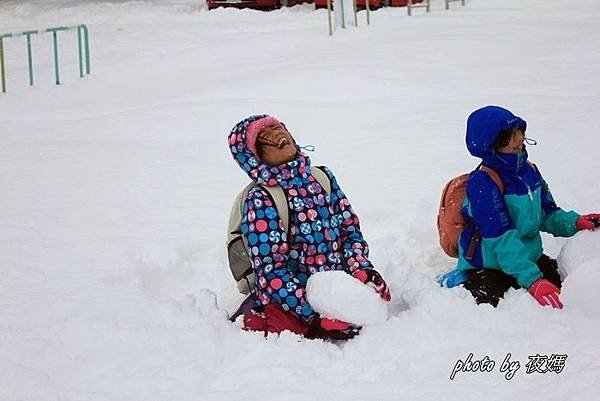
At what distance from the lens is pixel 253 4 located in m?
19.4

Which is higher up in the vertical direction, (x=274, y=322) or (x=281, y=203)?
(x=281, y=203)

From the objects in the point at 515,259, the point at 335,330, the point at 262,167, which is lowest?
the point at 335,330

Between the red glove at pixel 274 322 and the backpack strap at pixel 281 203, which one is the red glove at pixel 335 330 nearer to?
the red glove at pixel 274 322

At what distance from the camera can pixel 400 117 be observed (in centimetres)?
729

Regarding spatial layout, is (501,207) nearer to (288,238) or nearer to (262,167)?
(288,238)

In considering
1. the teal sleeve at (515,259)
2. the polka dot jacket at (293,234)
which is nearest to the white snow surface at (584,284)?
the teal sleeve at (515,259)

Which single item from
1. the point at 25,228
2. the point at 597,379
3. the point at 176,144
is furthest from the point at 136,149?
the point at 597,379

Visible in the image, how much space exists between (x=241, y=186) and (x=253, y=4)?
14.0m

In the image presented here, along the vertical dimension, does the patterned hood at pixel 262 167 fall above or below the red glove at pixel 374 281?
above

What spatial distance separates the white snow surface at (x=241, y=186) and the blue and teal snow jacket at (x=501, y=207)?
16cm

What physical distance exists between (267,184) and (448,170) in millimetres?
Answer: 2428

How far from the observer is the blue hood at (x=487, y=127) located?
3.68 meters

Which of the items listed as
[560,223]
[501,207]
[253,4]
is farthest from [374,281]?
[253,4]

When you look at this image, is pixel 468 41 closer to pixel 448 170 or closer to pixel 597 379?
pixel 448 170
